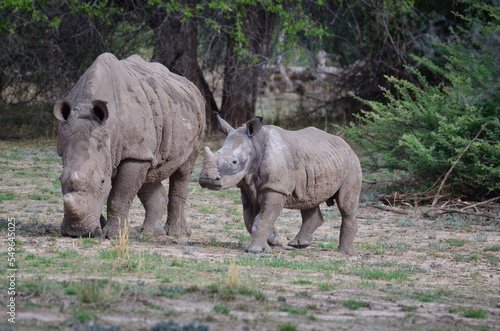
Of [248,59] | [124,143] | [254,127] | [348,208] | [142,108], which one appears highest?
[248,59]

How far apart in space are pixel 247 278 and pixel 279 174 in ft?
Result: 6.57

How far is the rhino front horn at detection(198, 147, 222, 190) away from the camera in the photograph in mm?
9688

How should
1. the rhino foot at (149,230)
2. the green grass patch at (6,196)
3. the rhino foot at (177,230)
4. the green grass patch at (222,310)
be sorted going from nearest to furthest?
the green grass patch at (222,310) < the rhino foot at (149,230) < the rhino foot at (177,230) < the green grass patch at (6,196)

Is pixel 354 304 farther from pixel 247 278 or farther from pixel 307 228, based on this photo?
pixel 307 228

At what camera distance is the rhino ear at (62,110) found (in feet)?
32.4

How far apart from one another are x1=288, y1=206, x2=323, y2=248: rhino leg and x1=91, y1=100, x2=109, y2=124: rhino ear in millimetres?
2750

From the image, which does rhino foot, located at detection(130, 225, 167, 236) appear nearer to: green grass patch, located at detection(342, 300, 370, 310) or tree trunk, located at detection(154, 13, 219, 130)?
green grass patch, located at detection(342, 300, 370, 310)

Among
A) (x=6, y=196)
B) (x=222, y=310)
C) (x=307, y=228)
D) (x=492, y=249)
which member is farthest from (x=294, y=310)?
(x=6, y=196)

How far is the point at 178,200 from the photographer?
12.1m

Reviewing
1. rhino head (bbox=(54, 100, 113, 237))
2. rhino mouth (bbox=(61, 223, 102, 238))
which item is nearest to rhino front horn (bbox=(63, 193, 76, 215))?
rhino head (bbox=(54, 100, 113, 237))

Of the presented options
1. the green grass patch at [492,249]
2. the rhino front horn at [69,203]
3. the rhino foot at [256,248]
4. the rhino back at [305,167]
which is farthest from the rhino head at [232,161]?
the green grass patch at [492,249]

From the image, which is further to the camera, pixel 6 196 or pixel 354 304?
pixel 6 196

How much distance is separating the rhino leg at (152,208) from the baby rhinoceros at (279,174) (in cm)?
160

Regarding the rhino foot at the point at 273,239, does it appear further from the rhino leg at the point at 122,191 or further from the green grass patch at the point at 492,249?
the green grass patch at the point at 492,249
